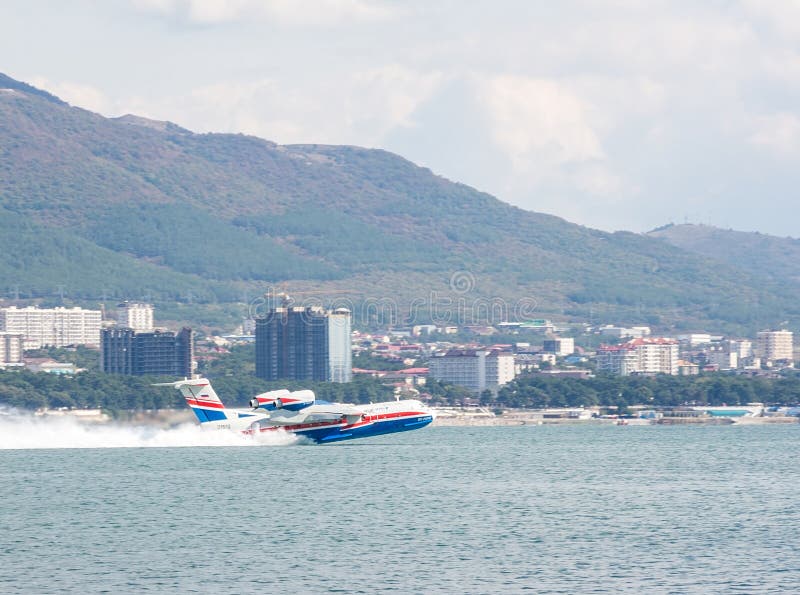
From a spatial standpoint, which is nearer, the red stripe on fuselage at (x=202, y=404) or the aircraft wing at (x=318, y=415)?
the red stripe on fuselage at (x=202, y=404)

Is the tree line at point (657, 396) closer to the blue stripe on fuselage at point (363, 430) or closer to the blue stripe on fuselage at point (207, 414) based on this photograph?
the blue stripe on fuselage at point (363, 430)

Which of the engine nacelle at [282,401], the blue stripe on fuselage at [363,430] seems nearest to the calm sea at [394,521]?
the blue stripe on fuselage at [363,430]

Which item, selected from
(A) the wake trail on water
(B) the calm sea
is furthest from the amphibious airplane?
(B) the calm sea

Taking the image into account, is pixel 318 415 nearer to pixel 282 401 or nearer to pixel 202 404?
pixel 282 401

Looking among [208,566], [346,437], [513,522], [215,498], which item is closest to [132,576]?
[208,566]

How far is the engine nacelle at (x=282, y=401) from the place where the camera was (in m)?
100

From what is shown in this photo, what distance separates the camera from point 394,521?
216ft

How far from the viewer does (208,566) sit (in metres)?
54.3

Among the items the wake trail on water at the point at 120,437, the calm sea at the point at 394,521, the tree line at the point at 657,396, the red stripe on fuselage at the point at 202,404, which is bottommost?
the calm sea at the point at 394,521

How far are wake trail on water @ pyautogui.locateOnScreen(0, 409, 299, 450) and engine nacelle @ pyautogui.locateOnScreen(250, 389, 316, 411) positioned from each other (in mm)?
2286

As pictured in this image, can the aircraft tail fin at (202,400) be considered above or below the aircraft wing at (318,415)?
above

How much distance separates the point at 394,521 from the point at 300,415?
36.8 metres

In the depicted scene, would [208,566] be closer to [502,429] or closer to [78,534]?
[78,534]

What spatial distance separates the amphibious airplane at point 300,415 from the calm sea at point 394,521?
5.15ft
